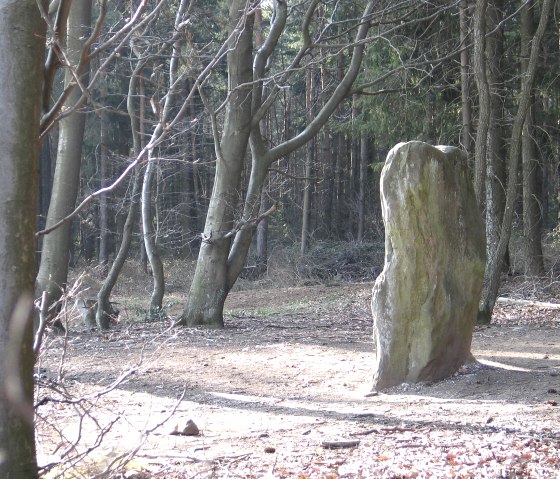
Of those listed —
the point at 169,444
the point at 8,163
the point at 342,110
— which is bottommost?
the point at 169,444

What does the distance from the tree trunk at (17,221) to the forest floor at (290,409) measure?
35 cm

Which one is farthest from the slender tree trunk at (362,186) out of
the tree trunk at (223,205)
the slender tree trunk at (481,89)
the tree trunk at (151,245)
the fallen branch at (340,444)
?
the fallen branch at (340,444)

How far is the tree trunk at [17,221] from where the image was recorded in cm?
343

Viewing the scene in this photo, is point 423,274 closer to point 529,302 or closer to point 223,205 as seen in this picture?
point 223,205

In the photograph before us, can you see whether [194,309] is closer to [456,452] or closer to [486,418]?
[486,418]

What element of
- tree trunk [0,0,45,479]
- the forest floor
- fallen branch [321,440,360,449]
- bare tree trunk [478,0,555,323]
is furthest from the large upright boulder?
tree trunk [0,0,45,479]

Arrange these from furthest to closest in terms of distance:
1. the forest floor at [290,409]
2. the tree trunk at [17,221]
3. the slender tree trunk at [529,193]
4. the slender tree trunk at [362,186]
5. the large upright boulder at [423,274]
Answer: the slender tree trunk at [362,186] → the slender tree trunk at [529,193] → the large upright boulder at [423,274] → the forest floor at [290,409] → the tree trunk at [17,221]

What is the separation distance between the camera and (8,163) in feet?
11.3

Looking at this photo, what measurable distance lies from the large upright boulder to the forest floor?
0.35 m

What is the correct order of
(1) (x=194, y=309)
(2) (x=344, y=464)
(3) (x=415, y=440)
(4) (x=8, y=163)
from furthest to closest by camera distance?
(1) (x=194, y=309) → (3) (x=415, y=440) → (2) (x=344, y=464) → (4) (x=8, y=163)

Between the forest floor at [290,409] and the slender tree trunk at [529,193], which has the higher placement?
the slender tree trunk at [529,193]

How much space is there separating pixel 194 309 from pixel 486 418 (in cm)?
793

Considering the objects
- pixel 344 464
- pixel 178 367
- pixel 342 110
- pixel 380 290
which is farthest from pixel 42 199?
pixel 344 464

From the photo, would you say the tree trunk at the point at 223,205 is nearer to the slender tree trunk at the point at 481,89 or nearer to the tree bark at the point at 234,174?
the tree bark at the point at 234,174
